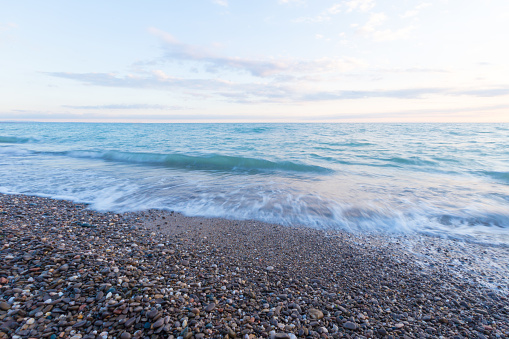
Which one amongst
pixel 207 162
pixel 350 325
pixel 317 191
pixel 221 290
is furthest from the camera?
pixel 207 162

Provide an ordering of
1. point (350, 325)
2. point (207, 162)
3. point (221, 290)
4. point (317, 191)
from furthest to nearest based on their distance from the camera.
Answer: point (207, 162) → point (317, 191) → point (221, 290) → point (350, 325)

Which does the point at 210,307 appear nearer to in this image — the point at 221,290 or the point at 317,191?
the point at 221,290

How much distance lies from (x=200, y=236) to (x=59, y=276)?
7.65 feet

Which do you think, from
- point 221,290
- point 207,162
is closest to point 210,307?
point 221,290

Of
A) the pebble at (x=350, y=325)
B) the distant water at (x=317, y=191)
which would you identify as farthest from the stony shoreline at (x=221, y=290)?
the distant water at (x=317, y=191)

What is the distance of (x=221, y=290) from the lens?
2969 millimetres

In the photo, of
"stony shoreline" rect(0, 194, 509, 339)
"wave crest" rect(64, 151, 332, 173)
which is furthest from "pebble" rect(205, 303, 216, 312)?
"wave crest" rect(64, 151, 332, 173)

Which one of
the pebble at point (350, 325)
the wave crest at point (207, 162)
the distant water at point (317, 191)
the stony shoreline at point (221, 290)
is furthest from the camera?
the wave crest at point (207, 162)

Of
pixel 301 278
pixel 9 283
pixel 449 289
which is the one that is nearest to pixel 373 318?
pixel 301 278

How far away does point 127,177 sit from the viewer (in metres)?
10.8

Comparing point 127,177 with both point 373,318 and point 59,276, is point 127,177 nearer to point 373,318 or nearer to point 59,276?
point 59,276

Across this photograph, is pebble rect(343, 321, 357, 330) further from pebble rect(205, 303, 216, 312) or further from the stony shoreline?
pebble rect(205, 303, 216, 312)

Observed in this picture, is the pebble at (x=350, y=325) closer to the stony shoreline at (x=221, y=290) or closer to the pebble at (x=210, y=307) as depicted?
the stony shoreline at (x=221, y=290)

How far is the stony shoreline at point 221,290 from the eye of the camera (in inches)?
92.5
